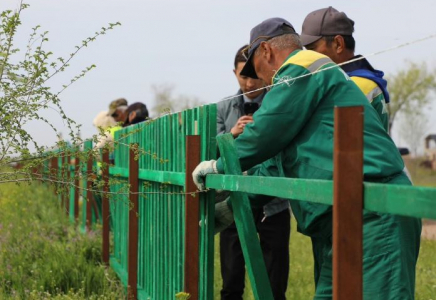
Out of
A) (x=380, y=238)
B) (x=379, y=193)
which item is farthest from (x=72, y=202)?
(x=379, y=193)

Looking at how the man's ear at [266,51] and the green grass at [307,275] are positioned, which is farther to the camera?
the green grass at [307,275]

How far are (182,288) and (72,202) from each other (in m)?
8.59

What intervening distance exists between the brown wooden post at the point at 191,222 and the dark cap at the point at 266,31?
56cm

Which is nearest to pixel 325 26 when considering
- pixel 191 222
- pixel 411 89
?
pixel 191 222

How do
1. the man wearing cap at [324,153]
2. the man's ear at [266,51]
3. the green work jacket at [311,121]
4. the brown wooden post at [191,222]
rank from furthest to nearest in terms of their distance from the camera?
the brown wooden post at [191,222]
the man's ear at [266,51]
the green work jacket at [311,121]
the man wearing cap at [324,153]

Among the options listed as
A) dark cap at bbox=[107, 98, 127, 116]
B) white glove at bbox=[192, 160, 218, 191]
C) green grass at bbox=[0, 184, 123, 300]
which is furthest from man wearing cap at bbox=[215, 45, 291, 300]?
dark cap at bbox=[107, 98, 127, 116]

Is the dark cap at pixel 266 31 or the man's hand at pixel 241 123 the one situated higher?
the dark cap at pixel 266 31

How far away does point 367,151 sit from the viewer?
9.88ft

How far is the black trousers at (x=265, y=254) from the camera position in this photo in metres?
5.57

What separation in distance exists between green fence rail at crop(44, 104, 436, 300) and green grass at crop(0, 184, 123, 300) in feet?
0.89

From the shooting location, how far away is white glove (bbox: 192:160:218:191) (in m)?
3.79

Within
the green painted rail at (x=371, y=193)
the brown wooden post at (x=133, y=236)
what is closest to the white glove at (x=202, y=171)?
the green painted rail at (x=371, y=193)

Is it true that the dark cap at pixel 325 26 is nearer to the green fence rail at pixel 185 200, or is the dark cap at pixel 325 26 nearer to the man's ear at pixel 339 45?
the man's ear at pixel 339 45

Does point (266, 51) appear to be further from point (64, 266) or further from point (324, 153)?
point (64, 266)
